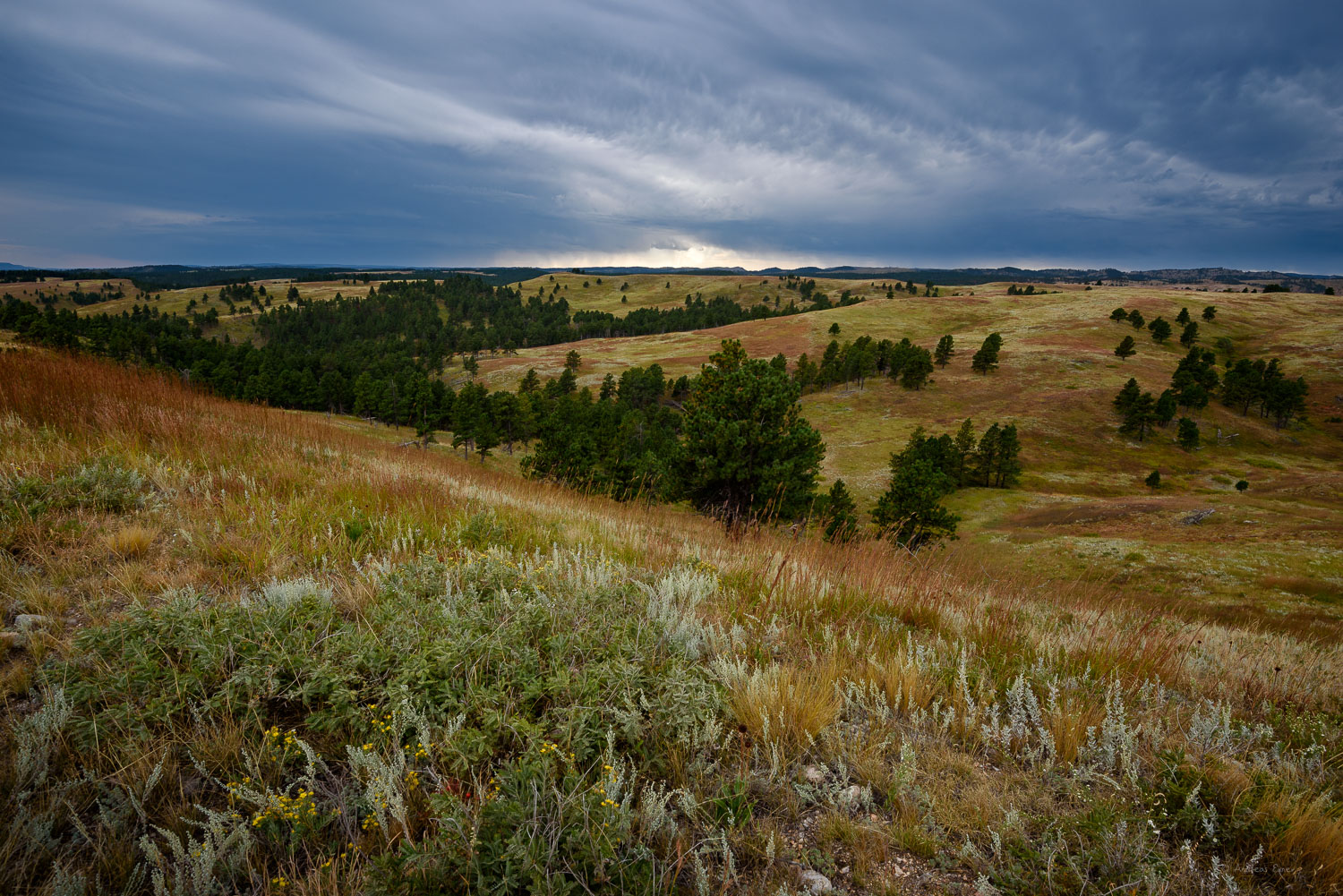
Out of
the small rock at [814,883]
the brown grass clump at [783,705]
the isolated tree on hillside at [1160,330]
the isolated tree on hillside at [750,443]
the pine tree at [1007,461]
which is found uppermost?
the isolated tree on hillside at [1160,330]

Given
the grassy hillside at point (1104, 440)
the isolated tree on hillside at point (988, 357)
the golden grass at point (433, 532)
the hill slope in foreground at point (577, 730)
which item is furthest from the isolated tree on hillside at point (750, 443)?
the isolated tree on hillside at point (988, 357)

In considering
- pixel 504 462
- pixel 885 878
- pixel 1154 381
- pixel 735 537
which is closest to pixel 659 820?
pixel 885 878

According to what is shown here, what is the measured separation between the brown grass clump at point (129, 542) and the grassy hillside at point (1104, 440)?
30.0 ft

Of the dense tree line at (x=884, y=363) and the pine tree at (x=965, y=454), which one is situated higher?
the dense tree line at (x=884, y=363)

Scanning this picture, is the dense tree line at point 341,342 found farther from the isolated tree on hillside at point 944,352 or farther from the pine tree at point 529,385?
the isolated tree on hillside at point 944,352

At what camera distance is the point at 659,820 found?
6.59 feet

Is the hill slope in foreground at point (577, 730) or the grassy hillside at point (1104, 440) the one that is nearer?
the hill slope in foreground at point (577, 730)

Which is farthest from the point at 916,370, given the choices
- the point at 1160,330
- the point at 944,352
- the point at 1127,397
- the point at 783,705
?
the point at 783,705

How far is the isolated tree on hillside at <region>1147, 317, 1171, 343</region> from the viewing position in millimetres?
107750

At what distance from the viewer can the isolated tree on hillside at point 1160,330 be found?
354 ft

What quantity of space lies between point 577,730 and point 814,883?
1135 millimetres

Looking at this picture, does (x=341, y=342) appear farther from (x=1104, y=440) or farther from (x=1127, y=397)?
(x=1127, y=397)

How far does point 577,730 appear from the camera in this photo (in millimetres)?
2408

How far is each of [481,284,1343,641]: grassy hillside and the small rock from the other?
5.90 meters
